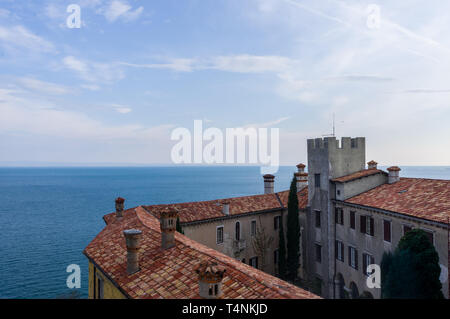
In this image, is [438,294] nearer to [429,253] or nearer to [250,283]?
[429,253]

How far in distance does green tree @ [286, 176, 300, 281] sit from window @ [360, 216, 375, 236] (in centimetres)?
702

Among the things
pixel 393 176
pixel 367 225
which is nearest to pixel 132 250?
pixel 367 225

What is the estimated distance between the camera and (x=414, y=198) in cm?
2009

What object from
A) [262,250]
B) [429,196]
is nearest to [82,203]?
[262,250]

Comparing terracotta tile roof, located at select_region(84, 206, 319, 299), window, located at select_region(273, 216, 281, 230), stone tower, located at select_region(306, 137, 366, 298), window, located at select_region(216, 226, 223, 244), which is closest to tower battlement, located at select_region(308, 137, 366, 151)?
stone tower, located at select_region(306, 137, 366, 298)

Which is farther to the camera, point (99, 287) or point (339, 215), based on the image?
point (339, 215)

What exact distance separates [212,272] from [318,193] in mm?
20744

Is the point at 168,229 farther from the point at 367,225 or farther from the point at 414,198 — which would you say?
the point at 414,198

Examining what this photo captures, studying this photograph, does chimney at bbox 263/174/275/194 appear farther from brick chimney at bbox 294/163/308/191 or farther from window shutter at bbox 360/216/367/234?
window shutter at bbox 360/216/367/234

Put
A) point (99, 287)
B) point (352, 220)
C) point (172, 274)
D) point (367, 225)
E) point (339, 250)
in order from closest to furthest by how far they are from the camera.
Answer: point (172, 274) → point (99, 287) → point (367, 225) → point (352, 220) → point (339, 250)

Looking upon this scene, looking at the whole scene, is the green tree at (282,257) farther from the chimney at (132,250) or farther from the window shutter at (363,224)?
the chimney at (132,250)

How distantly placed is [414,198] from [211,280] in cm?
1733

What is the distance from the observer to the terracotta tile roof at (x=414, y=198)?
1736cm

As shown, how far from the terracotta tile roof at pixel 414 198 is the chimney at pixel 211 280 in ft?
44.3
